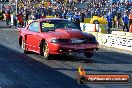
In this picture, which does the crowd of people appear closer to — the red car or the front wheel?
the red car

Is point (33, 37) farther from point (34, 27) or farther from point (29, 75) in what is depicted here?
point (29, 75)

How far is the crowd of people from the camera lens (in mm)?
41344

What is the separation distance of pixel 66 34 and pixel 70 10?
35812mm

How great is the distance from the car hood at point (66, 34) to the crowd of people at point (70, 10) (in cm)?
1867

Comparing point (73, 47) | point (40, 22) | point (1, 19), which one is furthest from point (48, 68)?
point (1, 19)

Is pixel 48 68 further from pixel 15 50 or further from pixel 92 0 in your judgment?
pixel 92 0

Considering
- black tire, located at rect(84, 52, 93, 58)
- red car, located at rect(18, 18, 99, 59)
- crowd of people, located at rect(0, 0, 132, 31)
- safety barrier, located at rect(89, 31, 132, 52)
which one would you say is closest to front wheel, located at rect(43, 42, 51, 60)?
red car, located at rect(18, 18, 99, 59)

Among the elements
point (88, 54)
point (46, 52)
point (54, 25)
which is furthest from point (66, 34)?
point (88, 54)

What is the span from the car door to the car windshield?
284mm

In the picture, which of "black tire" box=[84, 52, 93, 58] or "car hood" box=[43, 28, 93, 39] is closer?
"car hood" box=[43, 28, 93, 39]

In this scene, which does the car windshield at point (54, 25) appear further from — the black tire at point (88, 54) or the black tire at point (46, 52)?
the black tire at point (88, 54)

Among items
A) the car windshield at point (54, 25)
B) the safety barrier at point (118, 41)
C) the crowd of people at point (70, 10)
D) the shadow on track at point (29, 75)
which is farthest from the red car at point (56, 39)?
the crowd of people at point (70, 10)

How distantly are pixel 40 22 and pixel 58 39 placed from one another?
1.74 metres

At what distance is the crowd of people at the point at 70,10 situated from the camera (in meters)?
41.3
